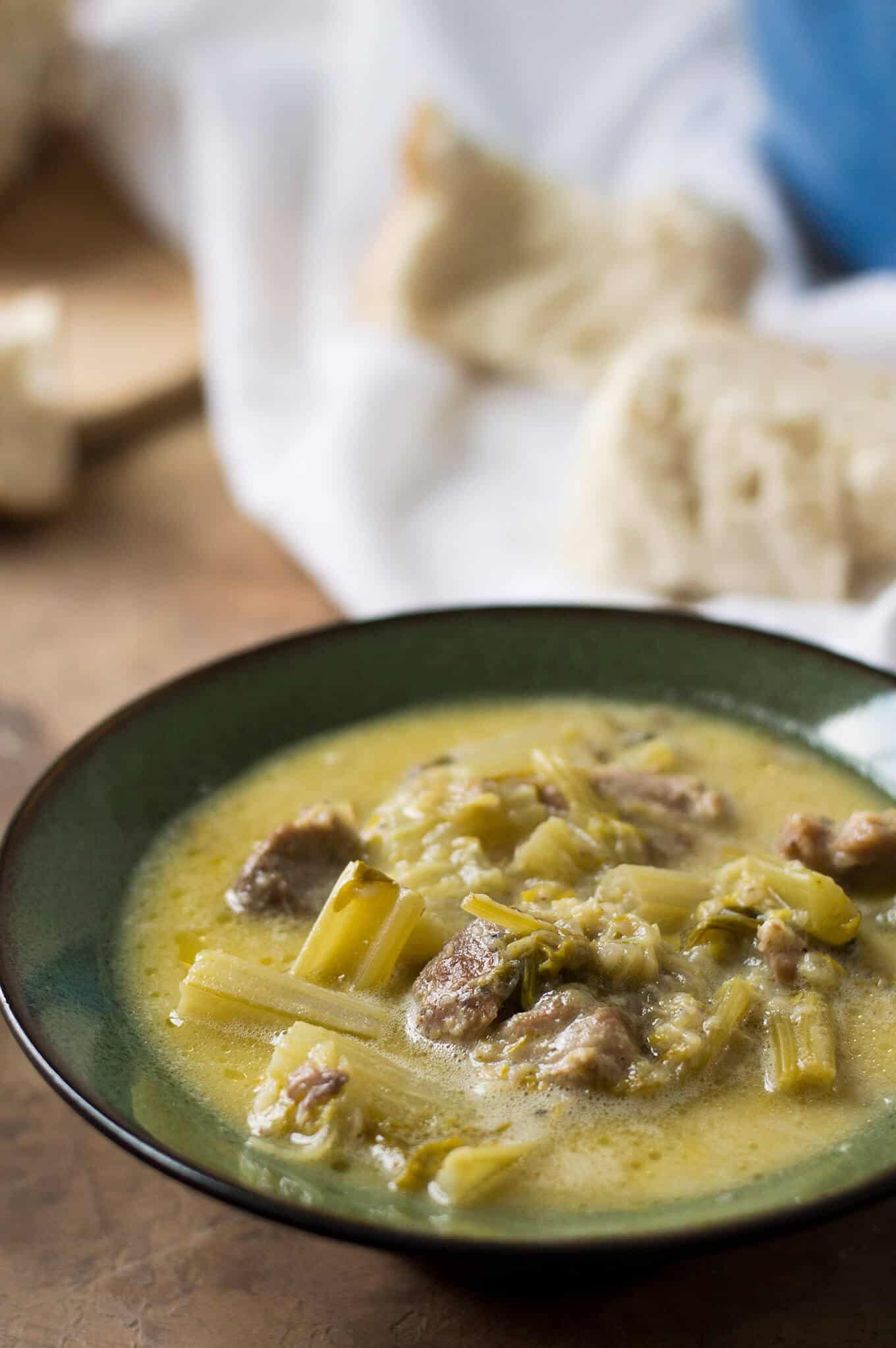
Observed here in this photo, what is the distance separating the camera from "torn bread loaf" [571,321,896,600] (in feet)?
11.8

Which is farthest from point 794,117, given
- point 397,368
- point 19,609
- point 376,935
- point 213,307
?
point 376,935

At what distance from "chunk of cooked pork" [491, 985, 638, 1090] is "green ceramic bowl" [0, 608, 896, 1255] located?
0.21 m

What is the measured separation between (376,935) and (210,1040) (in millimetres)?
273

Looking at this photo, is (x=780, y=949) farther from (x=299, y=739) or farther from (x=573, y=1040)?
(x=299, y=739)

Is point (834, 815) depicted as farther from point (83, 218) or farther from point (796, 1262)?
point (83, 218)

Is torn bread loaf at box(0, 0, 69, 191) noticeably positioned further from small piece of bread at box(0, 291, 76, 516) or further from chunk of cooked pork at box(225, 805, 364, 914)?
chunk of cooked pork at box(225, 805, 364, 914)

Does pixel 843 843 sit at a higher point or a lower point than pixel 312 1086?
lower

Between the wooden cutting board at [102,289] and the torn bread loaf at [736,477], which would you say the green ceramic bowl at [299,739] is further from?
the wooden cutting board at [102,289]

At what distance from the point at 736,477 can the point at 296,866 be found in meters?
1.78

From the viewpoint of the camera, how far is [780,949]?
2.15 m

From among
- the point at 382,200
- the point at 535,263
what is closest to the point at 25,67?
the point at 382,200

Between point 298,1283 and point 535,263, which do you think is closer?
point 298,1283

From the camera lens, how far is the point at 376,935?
2.16 m

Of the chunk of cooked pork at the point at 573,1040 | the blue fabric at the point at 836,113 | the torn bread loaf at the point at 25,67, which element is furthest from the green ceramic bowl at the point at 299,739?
the torn bread loaf at the point at 25,67
